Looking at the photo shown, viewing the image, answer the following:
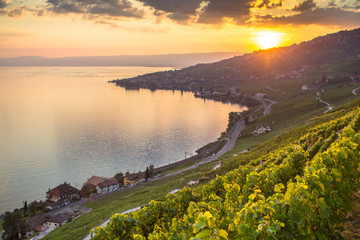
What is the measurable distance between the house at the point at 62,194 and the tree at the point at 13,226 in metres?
11.5

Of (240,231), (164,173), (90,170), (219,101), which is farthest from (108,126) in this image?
(240,231)

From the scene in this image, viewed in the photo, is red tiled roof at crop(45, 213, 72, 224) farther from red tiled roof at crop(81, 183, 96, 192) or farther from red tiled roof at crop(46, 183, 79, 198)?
red tiled roof at crop(81, 183, 96, 192)

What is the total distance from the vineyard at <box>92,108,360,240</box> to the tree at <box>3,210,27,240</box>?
116ft

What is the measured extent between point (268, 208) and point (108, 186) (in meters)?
55.7

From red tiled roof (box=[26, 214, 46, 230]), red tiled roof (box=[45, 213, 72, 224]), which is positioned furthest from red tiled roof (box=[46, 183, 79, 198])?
red tiled roof (box=[45, 213, 72, 224])

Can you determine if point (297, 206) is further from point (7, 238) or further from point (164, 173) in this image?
point (164, 173)

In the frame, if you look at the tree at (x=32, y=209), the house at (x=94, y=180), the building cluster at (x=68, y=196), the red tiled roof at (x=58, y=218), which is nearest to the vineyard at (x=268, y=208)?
the building cluster at (x=68, y=196)

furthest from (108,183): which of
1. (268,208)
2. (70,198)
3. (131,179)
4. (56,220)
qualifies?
(268,208)

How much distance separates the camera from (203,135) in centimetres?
9525

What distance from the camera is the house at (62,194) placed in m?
51.4

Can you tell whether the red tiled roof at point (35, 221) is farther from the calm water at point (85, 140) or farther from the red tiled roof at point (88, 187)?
the red tiled roof at point (88, 187)

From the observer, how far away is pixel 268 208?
5469 mm

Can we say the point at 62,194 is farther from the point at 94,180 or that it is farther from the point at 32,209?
the point at 94,180

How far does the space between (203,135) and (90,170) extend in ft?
140
